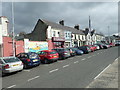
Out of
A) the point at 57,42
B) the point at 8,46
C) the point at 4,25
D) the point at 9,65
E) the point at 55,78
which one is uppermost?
the point at 4,25

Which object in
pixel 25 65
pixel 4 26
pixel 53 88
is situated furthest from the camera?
pixel 4 26

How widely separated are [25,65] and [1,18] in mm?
10961

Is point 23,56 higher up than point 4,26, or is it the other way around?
point 4,26

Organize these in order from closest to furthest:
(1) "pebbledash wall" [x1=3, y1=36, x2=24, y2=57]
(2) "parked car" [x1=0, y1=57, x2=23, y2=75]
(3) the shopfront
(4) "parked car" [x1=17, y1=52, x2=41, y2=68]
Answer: (2) "parked car" [x1=0, y1=57, x2=23, y2=75], (4) "parked car" [x1=17, y1=52, x2=41, y2=68], (1) "pebbledash wall" [x1=3, y1=36, x2=24, y2=57], (3) the shopfront

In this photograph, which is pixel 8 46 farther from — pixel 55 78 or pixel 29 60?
pixel 55 78

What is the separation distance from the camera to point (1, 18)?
747 inches

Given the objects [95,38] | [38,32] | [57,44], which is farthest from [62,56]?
[95,38]

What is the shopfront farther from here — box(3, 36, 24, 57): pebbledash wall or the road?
the road

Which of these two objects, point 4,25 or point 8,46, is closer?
point 8,46

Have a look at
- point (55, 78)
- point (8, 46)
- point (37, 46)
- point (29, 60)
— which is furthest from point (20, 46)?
point (55, 78)

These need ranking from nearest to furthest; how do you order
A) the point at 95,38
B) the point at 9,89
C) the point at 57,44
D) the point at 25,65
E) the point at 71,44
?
1. the point at 9,89
2. the point at 25,65
3. the point at 57,44
4. the point at 71,44
5. the point at 95,38

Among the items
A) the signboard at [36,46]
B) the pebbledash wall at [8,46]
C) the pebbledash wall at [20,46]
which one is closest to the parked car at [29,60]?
the pebbledash wall at [8,46]

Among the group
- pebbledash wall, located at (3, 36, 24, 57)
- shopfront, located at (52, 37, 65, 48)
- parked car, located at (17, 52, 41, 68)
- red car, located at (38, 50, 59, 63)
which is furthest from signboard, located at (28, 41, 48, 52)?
parked car, located at (17, 52, 41, 68)

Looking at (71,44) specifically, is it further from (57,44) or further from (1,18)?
(1,18)
